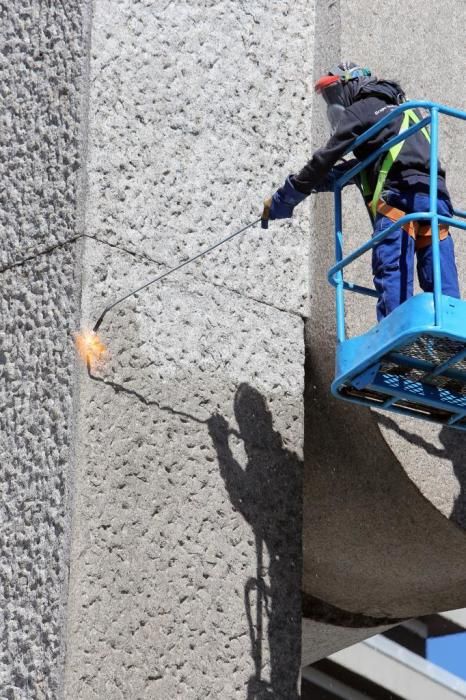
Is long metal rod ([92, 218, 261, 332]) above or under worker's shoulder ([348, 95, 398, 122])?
under

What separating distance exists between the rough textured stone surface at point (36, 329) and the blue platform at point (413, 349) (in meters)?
1.09

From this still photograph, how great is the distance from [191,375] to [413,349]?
3.62 feet

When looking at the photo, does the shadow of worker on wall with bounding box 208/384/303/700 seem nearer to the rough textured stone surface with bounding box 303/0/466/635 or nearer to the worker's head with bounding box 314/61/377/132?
the rough textured stone surface with bounding box 303/0/466/635

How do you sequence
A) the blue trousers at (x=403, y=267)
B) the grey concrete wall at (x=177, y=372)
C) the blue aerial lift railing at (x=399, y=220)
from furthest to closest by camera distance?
the blue trousers at (x=403, y=267)
the grey concrete wall at (x=177, y=372)
the blue aerial lift railing at (x=399, y=220)

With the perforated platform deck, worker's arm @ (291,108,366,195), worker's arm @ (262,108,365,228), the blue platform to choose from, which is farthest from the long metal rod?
the perforated platform deck

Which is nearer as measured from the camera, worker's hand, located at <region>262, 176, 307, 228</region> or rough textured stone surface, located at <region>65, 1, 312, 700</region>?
rough textured stone surface, located at <region>65, 1, 312, 700</region>

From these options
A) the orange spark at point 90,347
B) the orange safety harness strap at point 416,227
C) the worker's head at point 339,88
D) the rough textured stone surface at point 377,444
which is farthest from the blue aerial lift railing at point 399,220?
the orange spark at point 90,347

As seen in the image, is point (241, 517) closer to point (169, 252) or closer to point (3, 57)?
point (169, 252)

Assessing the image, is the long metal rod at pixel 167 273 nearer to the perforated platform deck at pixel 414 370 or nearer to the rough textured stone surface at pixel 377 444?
the rough textured stone surface at pixel 377 444

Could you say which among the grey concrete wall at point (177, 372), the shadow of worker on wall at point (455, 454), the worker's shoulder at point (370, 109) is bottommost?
the shadow of worker on wall at point (455, 454)

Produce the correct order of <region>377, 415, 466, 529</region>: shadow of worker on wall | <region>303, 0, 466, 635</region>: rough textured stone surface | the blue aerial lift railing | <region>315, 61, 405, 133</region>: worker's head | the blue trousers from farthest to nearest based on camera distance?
1. <region>377, 415, 466, 529</region>: shadow of worker on wall
2. <region>303, 0, 466, 635</region>: rough textured stone surface
3. <region>315, 61, 405, 133</region>: worker's head
4. the blue trousers
5. the blue aerial lift railing

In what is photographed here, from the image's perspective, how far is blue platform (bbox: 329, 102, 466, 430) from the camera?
5.30 meters

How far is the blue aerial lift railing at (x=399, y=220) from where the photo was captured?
5457 mm

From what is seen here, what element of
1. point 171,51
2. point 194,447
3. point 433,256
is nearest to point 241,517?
point 194,447
